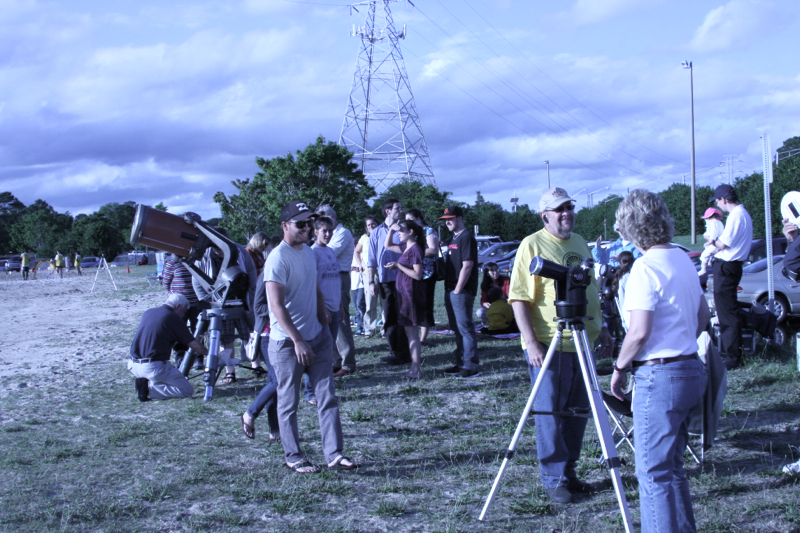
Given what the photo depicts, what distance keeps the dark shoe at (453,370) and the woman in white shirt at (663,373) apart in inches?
165

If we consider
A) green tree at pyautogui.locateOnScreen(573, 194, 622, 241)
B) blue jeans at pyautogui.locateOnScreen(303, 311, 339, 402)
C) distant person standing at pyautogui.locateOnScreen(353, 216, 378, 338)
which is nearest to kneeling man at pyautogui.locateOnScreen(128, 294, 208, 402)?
blue jeans at pyautogui.locateOnScreen(303, 311, 339, 402)

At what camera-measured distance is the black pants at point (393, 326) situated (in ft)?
25.6

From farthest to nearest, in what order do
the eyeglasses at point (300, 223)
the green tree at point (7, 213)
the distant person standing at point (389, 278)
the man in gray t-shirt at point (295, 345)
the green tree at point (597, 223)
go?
the green tree at point (7, 213) → the green tree at point (597, 223) → the distant person standing at point (389, 278) → the eyeglasses at point (300, 223) → the man in gray t-shirt at point (295, 345)

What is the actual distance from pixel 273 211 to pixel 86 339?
3332 centimetres

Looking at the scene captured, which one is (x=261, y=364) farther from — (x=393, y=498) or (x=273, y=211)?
(x=273, y=211)

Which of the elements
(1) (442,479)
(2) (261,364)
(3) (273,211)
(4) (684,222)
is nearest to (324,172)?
(3) (273,211)

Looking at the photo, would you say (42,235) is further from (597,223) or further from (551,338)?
(551,338)

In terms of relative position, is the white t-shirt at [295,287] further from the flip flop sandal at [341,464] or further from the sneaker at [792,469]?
the sneaker at [792,469]

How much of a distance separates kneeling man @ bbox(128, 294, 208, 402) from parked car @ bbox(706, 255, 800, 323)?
7732 millimetres

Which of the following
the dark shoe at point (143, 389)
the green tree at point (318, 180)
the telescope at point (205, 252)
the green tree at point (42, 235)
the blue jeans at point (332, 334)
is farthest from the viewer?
the green tree at point (42, 235)

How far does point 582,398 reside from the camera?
12.4 feet

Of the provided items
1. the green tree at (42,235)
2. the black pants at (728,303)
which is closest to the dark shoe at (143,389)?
the black pants at (728,303)

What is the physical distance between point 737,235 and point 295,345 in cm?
497

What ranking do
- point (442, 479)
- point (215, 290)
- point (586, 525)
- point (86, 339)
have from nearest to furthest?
point (586, 525), point (442, 479), point (215, 290), point (86, 339)
